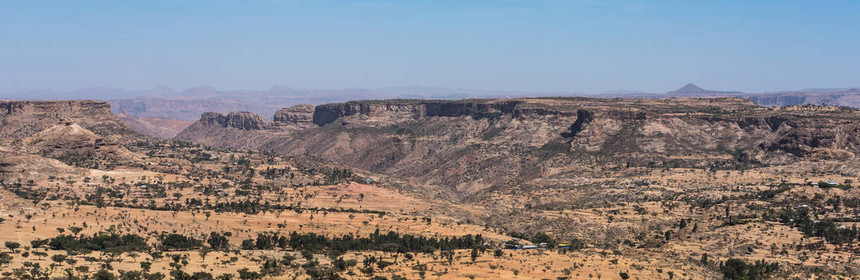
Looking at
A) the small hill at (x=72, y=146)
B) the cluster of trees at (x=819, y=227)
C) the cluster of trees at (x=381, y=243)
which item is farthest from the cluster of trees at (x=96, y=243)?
the cluster of trees at (x=819, y=227)

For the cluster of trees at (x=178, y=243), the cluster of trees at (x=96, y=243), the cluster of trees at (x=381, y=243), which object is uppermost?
the cluster of trees at (x=96, y=243)

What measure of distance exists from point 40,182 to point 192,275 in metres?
76.3

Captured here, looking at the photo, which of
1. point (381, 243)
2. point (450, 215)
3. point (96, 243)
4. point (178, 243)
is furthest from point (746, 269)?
point (96, 243)

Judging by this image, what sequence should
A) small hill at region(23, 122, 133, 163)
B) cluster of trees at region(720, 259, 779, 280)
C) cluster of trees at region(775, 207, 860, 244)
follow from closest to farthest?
cluster of trees at region(720, 259, 779, 280) < cluster of trees at region(775, 207, 860, 244) < small hill at region(23, 122, 133, 163)

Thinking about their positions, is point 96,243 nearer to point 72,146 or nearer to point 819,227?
point 819,227

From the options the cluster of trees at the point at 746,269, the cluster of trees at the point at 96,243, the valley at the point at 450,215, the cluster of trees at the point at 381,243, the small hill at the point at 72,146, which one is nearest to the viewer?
the cluster of trees at the point at 746,269

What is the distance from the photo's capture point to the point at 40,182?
130375 mm

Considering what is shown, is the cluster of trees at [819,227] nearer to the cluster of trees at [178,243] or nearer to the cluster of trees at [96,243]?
the cluster of trees at [178,243]

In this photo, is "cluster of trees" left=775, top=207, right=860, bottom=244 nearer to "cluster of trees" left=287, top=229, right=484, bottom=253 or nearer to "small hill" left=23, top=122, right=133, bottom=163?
"cluster of trees" left=287, top=229, right=484, bottom=253

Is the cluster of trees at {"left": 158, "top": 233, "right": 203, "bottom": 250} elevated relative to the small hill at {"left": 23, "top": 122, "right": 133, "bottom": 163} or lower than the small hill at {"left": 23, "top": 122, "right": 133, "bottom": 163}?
lower

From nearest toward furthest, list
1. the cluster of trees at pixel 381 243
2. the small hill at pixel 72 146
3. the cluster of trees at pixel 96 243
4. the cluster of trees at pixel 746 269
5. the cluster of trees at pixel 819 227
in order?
the cluster of trees at pixel 746 269 → the cluster of trees at pixel 96 243 → the cluster of trees at pixel 819 227 → the cluster of trees at pixel 381 243 → the small hill at pixel 72 146

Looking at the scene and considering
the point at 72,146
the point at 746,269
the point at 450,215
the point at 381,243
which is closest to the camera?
the point at 746,269

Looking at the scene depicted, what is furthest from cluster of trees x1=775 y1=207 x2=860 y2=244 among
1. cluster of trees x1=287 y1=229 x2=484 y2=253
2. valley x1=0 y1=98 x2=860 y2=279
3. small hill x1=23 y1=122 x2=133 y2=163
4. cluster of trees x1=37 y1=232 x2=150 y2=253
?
small hill x1=23 y1=122 x2=133 y2=163

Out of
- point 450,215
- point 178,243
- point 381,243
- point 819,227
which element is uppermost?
point 819,227
